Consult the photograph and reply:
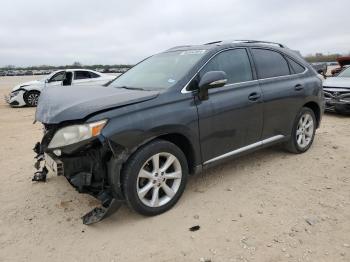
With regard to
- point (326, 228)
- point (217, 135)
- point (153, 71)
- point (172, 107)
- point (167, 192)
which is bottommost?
point (326, 228)

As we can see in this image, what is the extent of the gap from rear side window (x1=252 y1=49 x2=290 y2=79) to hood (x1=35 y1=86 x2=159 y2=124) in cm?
177

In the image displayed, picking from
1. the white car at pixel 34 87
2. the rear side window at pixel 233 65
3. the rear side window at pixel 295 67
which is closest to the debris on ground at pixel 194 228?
the rear side window at pixel 233 65

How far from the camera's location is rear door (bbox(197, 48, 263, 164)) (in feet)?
12.9

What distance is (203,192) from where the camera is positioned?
4.15m

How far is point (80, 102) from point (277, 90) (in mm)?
2740

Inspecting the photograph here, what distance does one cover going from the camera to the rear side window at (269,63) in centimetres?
470

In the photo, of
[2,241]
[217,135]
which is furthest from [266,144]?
[2,241]

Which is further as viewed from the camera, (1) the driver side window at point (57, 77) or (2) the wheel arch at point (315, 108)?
(1) the driver side window at point (57, 77)

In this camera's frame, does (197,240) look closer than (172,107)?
Yes

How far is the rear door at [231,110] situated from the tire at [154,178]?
15.9 inches

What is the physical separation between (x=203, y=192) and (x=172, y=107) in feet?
3.87

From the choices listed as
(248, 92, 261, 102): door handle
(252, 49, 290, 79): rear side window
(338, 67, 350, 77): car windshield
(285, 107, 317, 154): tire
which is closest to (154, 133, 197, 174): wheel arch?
(248, 92, 261, 102): door handle

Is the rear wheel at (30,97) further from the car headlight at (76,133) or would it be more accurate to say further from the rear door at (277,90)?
the car headlight at (76,133)

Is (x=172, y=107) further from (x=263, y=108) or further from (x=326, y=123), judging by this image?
(x=326, y=123)
